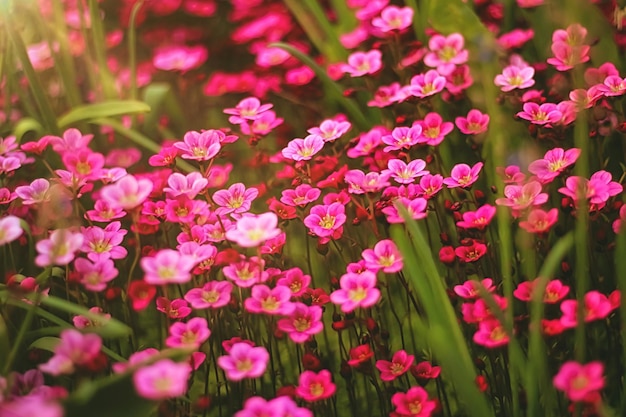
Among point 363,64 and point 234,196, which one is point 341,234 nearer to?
point 234,196

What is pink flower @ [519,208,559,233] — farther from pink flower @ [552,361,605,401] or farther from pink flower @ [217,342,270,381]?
pink flower @ [217,342,270,381]

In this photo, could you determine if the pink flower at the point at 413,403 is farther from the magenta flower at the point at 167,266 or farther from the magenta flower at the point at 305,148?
the magenta flower at the point at 305,148

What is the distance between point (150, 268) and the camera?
105 cm

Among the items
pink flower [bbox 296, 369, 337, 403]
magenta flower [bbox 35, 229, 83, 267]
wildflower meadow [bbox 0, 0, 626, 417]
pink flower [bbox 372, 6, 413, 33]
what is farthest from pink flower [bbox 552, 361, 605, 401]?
pink flower [bbox 372, 6, 413, 33]

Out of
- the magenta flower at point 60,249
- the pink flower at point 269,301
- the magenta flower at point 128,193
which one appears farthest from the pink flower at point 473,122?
the magenta flower at point 60,249

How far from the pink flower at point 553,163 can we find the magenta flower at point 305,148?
16.4 inches

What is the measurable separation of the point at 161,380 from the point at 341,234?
0.54 metres

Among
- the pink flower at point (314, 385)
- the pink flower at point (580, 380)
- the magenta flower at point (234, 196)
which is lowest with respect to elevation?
the pink flower at point (314, 385)

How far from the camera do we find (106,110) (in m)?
1.64

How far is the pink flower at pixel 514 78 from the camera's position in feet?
5.10

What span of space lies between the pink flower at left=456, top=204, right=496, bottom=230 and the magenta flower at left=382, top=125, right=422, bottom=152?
211 mm

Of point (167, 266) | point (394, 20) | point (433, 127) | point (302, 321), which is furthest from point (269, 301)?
point (394, 20)

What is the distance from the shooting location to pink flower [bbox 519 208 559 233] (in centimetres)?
121

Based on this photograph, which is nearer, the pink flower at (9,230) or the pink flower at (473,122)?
the pink flower at (9,230)
